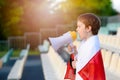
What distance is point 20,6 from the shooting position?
47.9 meters

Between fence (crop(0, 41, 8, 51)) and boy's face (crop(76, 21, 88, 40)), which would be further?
fence (crop(0, 41, 8, 51))

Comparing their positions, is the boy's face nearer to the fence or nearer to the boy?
the boy

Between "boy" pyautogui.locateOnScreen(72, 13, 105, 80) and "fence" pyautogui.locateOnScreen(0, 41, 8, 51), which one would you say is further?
"fence" pyautogui.locateOnScreen(0, 41, 8, 51)

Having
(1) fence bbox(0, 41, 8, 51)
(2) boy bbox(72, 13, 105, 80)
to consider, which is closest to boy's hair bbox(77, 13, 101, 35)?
(2) boy bbox(72, 13, 105, 80)

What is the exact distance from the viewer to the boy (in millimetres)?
3559

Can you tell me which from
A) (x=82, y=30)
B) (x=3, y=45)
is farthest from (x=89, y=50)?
(x=3, y=45)

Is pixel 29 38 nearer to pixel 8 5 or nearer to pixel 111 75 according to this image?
pixel 8 5

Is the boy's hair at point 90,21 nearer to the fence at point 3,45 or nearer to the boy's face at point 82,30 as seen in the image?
the boy's face at point 82,30

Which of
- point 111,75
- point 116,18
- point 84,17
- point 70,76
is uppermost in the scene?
point 84,17

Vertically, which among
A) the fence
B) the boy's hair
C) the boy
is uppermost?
the boy's hair

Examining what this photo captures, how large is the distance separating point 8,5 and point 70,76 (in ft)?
144

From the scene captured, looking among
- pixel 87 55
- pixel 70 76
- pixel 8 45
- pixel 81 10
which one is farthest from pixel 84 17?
pixel 81 10

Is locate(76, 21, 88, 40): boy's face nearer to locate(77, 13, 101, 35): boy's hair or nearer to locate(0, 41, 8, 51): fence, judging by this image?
locate(77, 13, 101, 35): boy's hair

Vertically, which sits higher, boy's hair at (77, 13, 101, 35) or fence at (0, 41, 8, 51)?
boy's hair at (77, 13, 101, 35)
